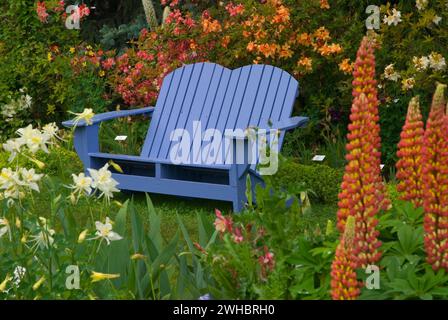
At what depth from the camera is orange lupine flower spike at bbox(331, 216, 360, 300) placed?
2275 millimetres

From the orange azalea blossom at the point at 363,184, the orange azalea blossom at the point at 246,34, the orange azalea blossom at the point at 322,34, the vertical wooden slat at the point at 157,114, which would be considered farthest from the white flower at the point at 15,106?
the orange azalea blossom at the point at 363,184

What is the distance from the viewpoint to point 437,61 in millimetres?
6531

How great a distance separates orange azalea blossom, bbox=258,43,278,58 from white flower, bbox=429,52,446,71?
4.09ft

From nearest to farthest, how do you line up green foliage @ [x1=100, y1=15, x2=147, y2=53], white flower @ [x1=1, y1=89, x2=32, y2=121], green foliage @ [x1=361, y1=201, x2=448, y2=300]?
green foliage @ [x1=361, y1=201, x2=448, y2=300]
white flower @ [x1=1, y1=89, x2=32, y2=121]
green foliage @ [x1=100, y1=15, x2=147, y2=53]

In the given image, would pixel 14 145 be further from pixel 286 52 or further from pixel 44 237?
pixel 286 52

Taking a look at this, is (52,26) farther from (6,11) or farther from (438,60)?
(438,60)

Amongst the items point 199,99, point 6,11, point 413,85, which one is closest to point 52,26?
point 6,11

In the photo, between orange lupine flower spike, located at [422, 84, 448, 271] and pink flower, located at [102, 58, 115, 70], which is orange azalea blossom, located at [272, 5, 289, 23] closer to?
pink flower, located at [102, 58, 115, 70]

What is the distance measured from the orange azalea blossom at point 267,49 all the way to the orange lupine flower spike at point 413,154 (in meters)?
Answer: 4.58

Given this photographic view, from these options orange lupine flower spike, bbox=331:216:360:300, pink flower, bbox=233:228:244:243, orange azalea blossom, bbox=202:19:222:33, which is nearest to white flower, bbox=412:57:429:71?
orange azalea blossom, bbox=202:19:222:33

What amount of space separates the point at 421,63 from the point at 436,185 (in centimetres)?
430

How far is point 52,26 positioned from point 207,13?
1.62 meters

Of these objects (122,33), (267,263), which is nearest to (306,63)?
(122,33)

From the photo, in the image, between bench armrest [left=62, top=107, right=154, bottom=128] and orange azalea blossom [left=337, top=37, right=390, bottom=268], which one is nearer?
orange azalea blossom [left=337, top=37, right=390, bottom=268]
